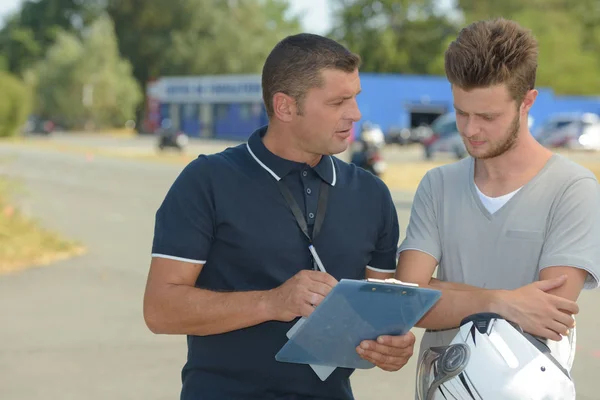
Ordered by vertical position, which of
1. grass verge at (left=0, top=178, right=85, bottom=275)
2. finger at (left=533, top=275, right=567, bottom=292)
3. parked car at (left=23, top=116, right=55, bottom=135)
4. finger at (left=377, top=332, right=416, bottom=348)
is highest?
finger at (left=533, top=275, right=567, bottom=292)

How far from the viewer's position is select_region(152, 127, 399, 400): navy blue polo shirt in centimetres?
322

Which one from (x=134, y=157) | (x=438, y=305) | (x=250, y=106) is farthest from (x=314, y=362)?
(x=250, y=106)

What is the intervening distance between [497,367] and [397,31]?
331 feet

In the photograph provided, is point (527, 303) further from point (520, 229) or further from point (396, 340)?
point (396, 340)

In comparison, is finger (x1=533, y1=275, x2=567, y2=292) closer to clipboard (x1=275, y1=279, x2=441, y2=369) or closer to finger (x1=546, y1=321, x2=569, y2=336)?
finger (x1=546, y1=321, x2=569, y2=336)

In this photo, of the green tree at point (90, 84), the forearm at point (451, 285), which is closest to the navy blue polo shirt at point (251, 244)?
the forearm at point (451, 285)

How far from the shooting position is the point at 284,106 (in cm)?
334

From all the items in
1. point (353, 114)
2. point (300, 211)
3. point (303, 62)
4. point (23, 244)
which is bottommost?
point (23, 244)

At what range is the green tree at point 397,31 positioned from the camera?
99750 mm

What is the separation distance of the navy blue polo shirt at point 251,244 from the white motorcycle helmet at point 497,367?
63cm

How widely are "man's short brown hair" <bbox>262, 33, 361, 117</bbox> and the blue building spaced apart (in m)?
59.5

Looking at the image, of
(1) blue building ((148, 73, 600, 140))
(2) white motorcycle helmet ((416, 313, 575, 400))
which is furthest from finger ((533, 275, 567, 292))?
(1) blue building ((148, 73, 600, 140))

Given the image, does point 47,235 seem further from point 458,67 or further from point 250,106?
point 250,106

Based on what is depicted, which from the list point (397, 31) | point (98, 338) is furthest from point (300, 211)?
point (397, 31)
